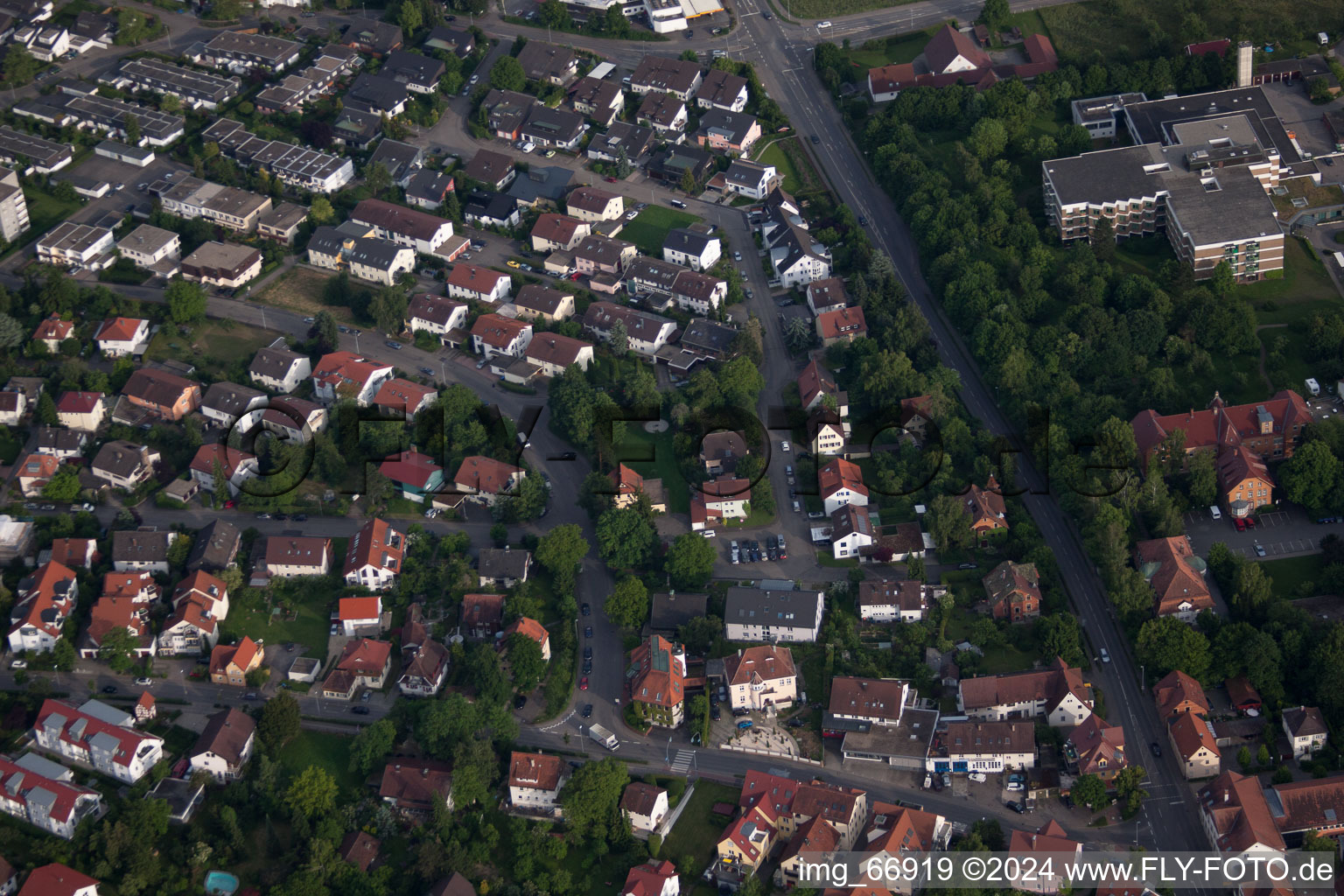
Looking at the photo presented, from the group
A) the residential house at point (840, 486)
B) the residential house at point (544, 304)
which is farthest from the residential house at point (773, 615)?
the residential house at point (544, 304)

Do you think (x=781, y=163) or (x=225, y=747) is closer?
(x=225, y=747)

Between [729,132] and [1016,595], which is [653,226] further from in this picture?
[1016,595]

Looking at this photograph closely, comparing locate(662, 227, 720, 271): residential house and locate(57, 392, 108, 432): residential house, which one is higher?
locate(662, 227, 720, 271): residential house

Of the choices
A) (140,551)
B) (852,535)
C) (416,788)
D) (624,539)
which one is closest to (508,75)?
(624,539)

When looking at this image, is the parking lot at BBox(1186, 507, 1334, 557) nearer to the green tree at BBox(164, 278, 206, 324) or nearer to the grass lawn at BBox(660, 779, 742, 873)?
the grass lawn at BBox(660, 779, 742, 873)

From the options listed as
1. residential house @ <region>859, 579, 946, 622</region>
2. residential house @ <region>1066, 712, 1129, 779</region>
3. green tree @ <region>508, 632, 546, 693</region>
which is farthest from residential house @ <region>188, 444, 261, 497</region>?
residential house @ <region>1066, 712, 1129, 779</region>

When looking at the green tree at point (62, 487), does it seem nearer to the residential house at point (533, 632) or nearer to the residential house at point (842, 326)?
the residential house at point (533, 632)

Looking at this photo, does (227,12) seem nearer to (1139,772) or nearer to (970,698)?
(970,698)
